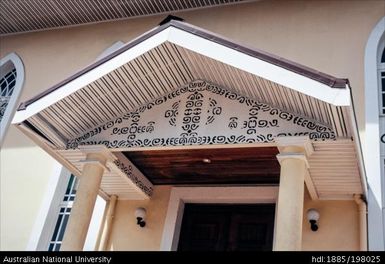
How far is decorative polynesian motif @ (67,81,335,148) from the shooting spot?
19.5ft

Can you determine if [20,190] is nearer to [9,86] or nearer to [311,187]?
[9,86]

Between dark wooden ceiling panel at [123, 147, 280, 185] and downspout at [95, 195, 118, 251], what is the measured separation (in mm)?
771

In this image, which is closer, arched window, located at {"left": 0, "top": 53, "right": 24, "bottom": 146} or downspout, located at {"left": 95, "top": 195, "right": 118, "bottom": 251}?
downspout, located at {"left": 95, "top": 195, "right": 118, "bottom": 251}

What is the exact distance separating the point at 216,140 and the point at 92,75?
1.64 meters

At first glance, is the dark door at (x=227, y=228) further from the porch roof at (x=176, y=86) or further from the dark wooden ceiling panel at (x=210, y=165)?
the porch roof at (x=176, y=86)

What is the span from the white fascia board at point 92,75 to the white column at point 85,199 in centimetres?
75

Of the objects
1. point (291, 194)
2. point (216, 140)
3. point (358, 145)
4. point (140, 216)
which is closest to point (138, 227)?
point (140, 216)

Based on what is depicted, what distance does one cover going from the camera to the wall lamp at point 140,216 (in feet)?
25.5

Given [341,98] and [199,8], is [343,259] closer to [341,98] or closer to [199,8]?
[341,98]

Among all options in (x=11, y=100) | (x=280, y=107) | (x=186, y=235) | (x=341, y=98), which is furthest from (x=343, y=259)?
(x=11, y=100)

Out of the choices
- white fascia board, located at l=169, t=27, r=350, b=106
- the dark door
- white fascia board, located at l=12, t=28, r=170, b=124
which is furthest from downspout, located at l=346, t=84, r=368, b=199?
white fascia board, located at l=12, t=28, r=170, b=124

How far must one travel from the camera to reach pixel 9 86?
428 inches

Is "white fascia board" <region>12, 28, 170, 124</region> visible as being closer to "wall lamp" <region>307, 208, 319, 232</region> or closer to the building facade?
the building facade

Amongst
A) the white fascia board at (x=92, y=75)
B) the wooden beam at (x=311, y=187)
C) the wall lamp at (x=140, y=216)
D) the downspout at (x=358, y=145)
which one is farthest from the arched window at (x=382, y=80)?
the wall lamp at (x=140, y=216)
